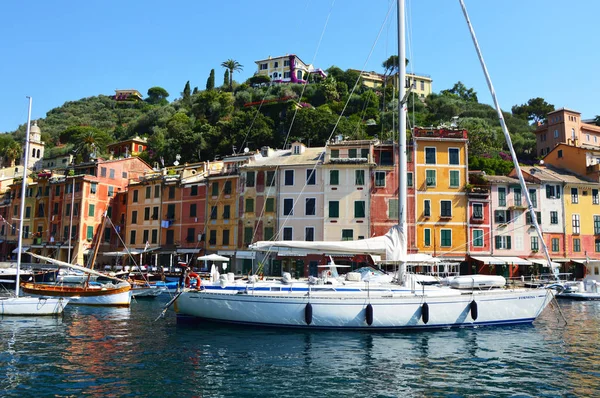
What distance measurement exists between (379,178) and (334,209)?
17.4ft

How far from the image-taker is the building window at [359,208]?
47000 millimetres

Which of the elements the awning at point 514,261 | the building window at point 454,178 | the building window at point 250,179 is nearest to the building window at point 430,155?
the building window at point 454,178

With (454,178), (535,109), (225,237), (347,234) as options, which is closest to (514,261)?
(454,178)

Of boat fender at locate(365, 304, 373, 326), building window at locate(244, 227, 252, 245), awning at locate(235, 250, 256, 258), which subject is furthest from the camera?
building window at locate(244, 227, 252, 245)

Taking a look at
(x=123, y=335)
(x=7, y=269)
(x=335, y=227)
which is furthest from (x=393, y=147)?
(x=7, y=269)

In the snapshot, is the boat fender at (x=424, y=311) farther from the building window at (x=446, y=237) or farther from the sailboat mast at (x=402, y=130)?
the building window at (x=446, y=237)

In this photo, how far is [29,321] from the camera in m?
24.9

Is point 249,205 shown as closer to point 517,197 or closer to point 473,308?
point 517,197

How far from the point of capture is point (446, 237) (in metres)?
47.1

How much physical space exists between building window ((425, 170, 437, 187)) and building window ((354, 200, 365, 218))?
6712mm

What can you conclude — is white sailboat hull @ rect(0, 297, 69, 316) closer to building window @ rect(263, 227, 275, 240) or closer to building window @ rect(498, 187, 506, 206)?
building window @ rect(263, 227, 275, 240)

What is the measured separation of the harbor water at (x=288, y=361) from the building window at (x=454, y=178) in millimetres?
24695

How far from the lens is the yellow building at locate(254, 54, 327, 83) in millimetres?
128875

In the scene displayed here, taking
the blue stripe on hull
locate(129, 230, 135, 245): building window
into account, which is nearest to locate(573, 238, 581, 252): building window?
the blue stripe on hull
